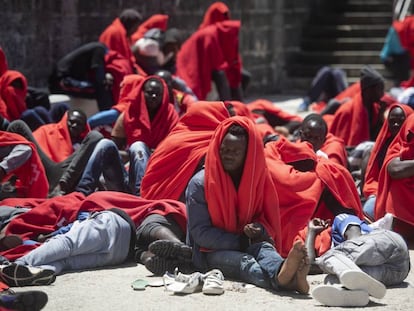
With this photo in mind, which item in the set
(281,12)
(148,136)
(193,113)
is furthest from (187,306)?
(281,12)

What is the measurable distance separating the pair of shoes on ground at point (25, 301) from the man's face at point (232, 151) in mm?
1402

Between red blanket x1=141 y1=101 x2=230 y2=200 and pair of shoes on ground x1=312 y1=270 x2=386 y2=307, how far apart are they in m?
1.75

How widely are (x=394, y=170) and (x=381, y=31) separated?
35.1ft

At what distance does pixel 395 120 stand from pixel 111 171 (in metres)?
2.02

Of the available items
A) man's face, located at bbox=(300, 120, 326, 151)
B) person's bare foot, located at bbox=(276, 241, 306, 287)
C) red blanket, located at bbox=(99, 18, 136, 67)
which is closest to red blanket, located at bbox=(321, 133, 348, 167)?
man's face, located at bbox=(300, 120, 326, 151)

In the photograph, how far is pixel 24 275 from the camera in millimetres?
6422

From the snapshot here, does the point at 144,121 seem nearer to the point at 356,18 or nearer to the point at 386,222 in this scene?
the point at 386,222

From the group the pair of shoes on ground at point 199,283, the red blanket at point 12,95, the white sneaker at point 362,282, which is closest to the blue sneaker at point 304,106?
the red blanket at point 12,95

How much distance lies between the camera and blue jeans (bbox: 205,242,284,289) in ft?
21.0

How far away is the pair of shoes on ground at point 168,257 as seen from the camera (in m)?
6.73

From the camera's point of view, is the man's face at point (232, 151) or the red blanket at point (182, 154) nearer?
the man's face at point (232, 151)

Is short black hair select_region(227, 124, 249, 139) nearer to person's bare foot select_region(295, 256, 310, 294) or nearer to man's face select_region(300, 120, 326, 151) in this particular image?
person's bare foot select_region(295, 256, 310, 294)

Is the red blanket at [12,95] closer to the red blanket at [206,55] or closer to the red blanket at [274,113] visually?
the red blanket at [274,113]

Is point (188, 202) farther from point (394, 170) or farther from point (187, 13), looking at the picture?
point (187, 13)
